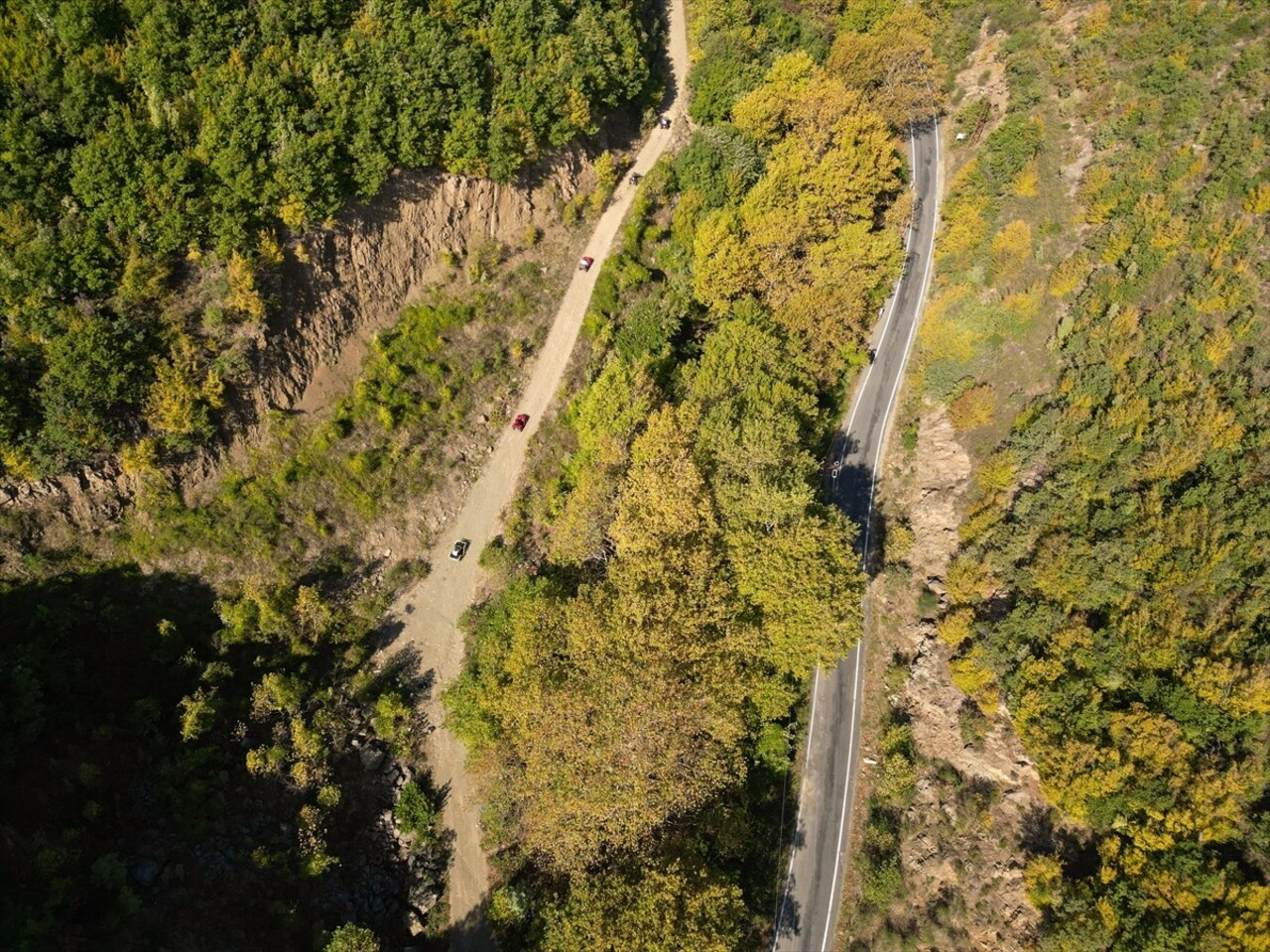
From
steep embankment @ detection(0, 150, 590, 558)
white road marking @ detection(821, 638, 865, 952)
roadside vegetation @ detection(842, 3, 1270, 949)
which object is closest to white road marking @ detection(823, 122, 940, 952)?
white road marking @ detection(821, 638, 865, 952)

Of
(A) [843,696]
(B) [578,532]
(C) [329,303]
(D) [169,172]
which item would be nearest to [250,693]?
(B) [578,532]

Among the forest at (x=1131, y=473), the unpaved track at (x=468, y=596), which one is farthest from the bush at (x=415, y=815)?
the forest at (x=1131, y=473)

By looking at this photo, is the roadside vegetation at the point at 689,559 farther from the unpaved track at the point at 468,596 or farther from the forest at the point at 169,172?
the forest at the point at 169,172

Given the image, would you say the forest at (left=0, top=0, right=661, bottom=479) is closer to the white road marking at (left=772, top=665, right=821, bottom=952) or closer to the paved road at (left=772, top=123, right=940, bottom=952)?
the paved road at (left=772, top=123, right=940, bottom=952)

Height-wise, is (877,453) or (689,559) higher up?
(877,453)

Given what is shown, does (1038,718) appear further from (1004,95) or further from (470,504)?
(1004,95)

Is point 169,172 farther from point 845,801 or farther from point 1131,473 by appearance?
point 1131,473

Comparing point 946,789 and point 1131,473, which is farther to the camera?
point 1131,473

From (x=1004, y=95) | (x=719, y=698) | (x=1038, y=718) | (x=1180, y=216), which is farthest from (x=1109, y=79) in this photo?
(x=719, y=698)
